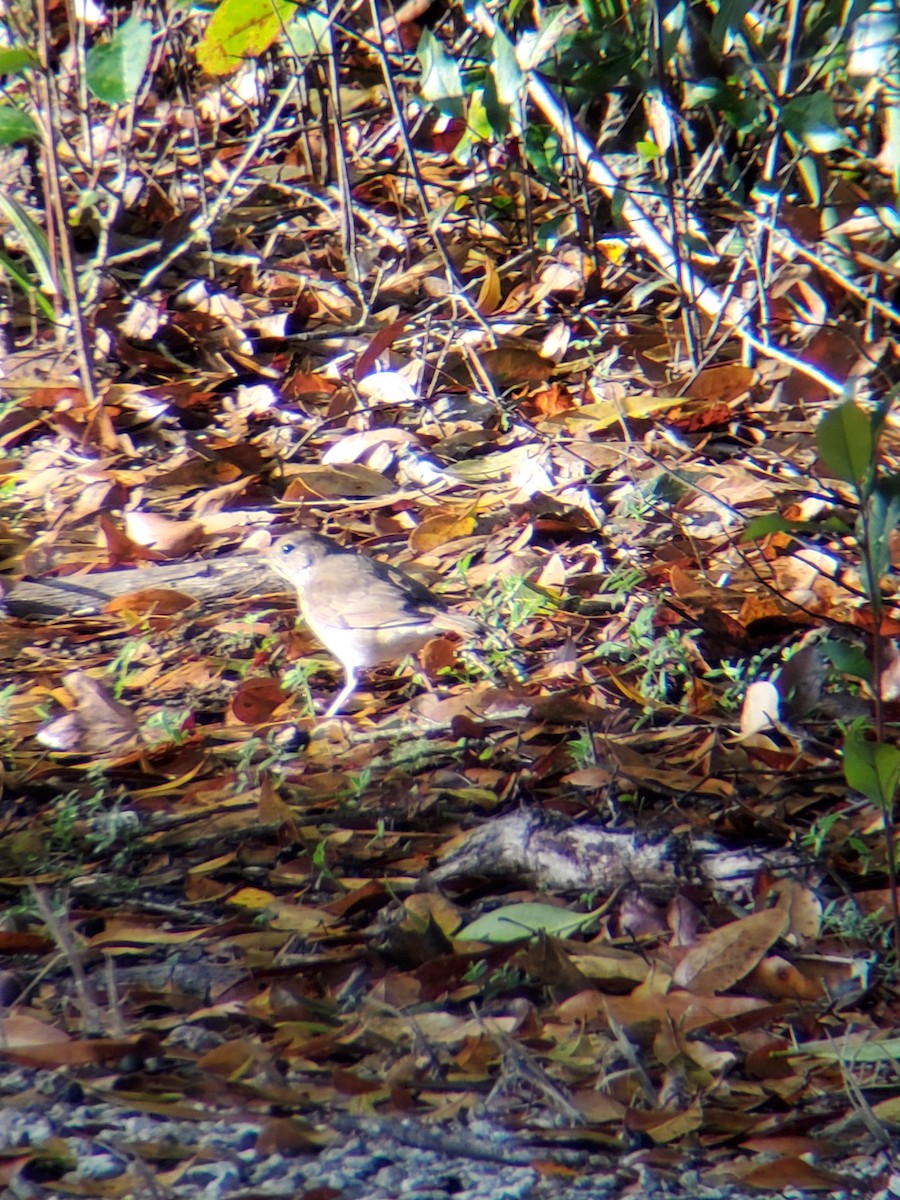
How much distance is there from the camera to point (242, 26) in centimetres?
492

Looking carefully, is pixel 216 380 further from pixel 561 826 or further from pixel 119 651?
pixel 561 826

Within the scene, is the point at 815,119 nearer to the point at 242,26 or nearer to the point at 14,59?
the point at 242,26

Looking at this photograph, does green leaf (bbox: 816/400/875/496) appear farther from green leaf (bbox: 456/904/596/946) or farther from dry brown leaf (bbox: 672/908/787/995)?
green leaf (bbox: 456/904/596/946)

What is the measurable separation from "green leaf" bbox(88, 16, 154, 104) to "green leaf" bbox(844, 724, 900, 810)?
11.1 feet

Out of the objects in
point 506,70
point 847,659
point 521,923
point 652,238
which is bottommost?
point 521,923

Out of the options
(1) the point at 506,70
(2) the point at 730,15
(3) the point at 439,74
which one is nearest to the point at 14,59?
(3) the point at 439,74

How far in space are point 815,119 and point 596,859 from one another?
277 centimetres

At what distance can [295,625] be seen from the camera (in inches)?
191

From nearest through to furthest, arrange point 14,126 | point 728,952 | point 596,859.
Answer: point 728,952, point 596,859, point 14,126

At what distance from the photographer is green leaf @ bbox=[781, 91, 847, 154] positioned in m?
4.49

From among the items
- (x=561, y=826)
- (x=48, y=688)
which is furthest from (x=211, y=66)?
(x=561, y=826)

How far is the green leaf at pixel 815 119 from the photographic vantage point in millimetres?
4488

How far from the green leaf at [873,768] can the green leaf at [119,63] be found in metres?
3.38

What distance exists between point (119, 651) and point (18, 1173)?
243cm
